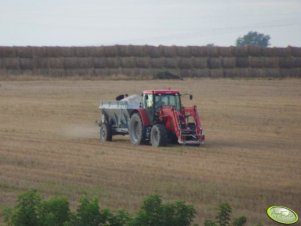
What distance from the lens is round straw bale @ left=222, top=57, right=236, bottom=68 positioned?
5796 centimetres

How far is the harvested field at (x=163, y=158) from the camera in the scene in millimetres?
18234

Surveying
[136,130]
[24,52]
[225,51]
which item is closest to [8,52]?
[24,52]

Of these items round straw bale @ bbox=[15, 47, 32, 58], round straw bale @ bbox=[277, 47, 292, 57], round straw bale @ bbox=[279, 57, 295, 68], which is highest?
round straw bale @ bbox=[15, 47, 32, 58]

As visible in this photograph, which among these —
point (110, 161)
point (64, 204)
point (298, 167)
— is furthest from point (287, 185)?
point (64, 204)

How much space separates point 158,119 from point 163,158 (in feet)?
10.7

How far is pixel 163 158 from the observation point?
24047 millimetres

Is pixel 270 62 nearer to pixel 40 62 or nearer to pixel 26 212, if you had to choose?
pixel 40 62

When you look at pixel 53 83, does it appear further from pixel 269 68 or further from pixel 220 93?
pixel 269 68

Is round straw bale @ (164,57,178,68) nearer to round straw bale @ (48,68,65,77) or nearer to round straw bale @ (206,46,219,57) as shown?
round straw bale @ (206,46,219,57)

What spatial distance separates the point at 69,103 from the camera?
42281 millimetres

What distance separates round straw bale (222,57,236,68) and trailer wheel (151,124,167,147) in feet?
103

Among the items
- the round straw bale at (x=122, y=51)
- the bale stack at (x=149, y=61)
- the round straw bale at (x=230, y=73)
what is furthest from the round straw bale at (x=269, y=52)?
the round straw bale at (x=122, y=51)

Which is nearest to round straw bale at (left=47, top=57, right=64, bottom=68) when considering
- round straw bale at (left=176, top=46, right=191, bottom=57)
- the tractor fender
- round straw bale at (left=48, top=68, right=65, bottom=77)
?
round straw bale at (left=48, top=68, right=65, bottom=77)

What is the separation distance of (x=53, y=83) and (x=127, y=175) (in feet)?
105
